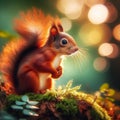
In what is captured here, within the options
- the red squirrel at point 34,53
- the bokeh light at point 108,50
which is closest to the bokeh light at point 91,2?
the bokeh light at point 108,50

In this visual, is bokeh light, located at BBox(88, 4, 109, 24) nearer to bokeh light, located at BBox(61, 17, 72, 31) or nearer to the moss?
bokeh light, located at BBox(61, 17, 72, 31)

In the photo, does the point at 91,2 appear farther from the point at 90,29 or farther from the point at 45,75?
the point at 45,75

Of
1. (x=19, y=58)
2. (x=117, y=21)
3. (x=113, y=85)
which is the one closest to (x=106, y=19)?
(x=117, y=21)

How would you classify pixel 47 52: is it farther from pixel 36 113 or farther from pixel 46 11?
pixel 46 11

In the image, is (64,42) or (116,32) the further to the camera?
(116,32)

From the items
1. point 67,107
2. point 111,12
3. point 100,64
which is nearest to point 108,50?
point 100,64

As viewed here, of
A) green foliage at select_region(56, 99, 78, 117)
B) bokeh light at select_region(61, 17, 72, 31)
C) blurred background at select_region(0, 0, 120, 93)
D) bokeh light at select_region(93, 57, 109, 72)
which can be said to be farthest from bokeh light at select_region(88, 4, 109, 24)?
green foliage at select_region(56, 99, 78, 117)
